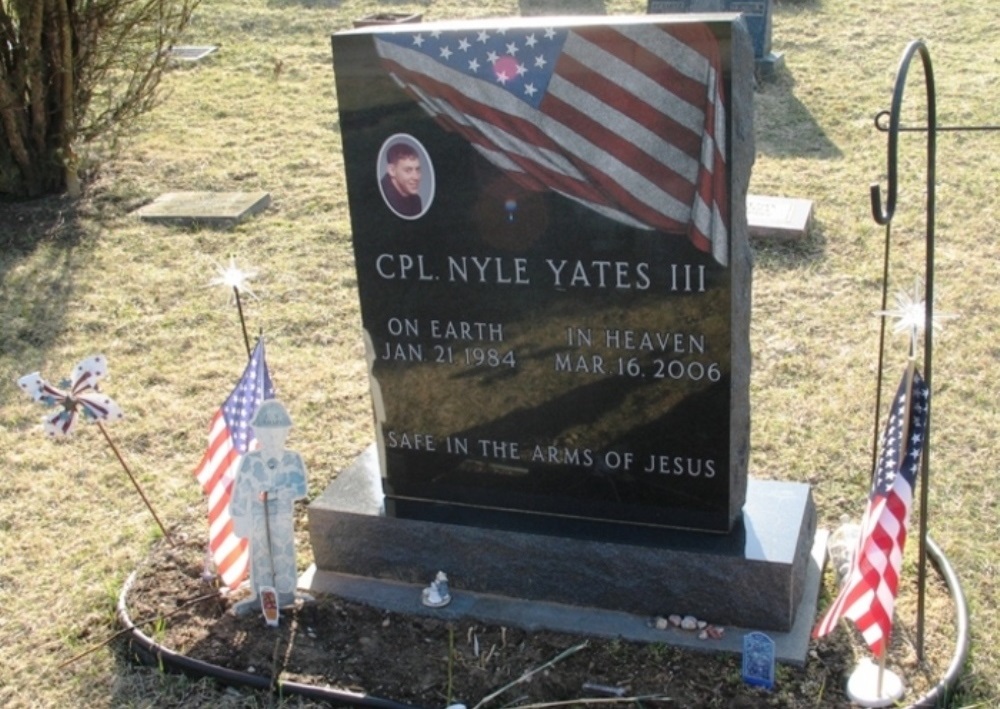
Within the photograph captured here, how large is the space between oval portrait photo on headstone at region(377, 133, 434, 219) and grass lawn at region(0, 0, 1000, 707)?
67.6 inches

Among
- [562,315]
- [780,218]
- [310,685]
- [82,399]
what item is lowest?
[310,685]

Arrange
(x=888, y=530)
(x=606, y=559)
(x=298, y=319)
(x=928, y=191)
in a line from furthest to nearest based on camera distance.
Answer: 1. (x=298, y=319)
2. (x=606, y=559)
3. (x=888, y=530)
4. (x=928, y=191)

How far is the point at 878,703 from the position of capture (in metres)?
3.82

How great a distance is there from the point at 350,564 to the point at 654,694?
138 cm

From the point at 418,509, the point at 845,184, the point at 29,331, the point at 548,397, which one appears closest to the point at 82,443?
the point at 29,331

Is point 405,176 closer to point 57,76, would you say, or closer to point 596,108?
point 596,108

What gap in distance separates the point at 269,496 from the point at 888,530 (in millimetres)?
2052

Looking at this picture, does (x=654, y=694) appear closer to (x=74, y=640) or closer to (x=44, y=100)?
(x=74, y=640)

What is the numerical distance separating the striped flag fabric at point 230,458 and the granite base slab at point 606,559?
34cm

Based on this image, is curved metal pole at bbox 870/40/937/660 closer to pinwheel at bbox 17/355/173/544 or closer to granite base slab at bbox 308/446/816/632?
granite base slab at bbox 308/446/816/632

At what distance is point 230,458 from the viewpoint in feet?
15.1

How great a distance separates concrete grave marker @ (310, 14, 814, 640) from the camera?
395cm

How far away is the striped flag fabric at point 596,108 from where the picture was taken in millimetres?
3838

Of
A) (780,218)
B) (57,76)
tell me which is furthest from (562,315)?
(57,76)
